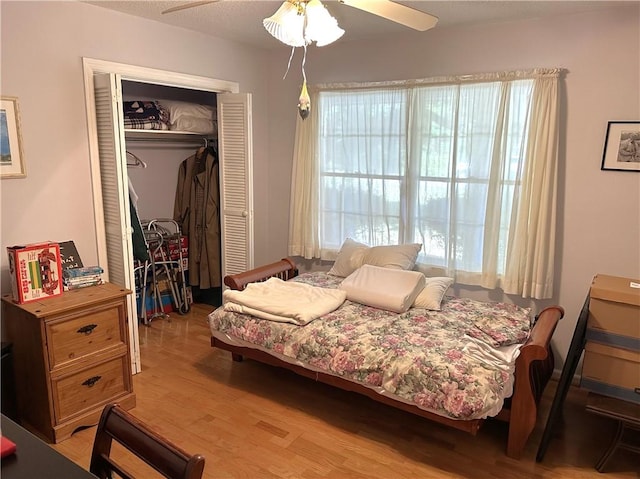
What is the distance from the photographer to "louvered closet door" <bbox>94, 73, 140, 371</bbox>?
3002mm

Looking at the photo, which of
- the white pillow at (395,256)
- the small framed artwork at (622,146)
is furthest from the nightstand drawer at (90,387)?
the small framed artwork at (622,146)

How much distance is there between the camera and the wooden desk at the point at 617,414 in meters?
2.26

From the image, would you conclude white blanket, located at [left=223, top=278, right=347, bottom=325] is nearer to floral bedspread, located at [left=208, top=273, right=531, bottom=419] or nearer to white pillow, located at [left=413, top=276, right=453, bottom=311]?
floral bedspread, located at [left=208, top=273, right=531, bottom=419]

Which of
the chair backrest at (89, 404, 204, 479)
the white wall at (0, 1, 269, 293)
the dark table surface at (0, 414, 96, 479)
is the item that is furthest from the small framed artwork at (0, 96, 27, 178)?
the chair backrest at (89, 404, 204, 479)

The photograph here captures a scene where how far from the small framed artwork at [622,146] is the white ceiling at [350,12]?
743 millimetres

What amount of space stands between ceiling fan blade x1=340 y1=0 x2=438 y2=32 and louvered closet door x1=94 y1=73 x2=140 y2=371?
1.76 m

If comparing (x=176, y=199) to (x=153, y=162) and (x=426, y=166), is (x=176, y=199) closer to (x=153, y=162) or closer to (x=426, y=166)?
(x=153, y=162)

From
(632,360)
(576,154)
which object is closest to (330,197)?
(576,154)

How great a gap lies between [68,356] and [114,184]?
1.14 meters

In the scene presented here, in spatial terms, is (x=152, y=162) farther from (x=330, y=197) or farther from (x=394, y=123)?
(x=394, y=123)

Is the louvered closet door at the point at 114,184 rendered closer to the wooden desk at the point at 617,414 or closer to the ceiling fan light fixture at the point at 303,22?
the ceiling fan light fixture at the point at 303,22

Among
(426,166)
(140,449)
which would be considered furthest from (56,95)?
(426,166)

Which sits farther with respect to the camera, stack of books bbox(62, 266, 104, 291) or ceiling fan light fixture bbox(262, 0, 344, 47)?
stack of books bbox(62, 266, 104, 291)

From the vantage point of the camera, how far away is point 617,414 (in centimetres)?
227
